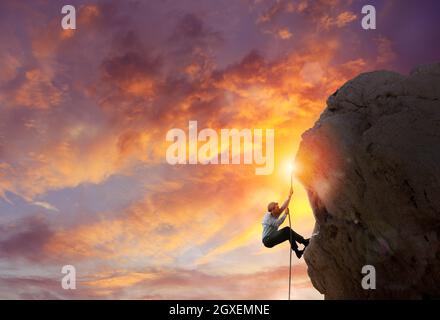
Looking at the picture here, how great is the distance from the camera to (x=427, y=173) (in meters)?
9.78

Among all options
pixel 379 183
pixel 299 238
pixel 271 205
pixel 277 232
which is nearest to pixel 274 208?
pixel 271 205

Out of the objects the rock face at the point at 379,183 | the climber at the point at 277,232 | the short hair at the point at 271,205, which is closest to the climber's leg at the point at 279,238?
the climber at the point at 277,232

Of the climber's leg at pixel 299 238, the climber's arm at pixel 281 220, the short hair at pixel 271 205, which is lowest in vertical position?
the climber's leg at pixel 299 238

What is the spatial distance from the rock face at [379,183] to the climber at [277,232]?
1.97 metres

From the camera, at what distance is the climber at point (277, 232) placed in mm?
14797

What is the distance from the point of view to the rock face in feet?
32.8

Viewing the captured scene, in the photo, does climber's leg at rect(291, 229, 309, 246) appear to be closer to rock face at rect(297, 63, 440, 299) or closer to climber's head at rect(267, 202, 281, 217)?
climber's head at rect(267, 202, 281, 217)

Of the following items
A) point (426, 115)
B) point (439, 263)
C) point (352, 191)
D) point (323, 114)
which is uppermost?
point (323, 114)

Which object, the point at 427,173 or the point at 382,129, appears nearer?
the point at 427,173

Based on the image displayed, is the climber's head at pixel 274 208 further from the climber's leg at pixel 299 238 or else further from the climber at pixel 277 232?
the climber's leg at pixel 299 238

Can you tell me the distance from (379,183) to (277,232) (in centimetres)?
528
